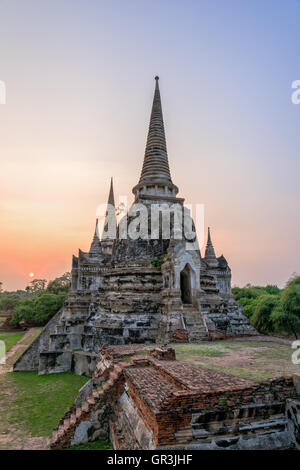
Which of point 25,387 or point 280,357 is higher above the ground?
point 280,357

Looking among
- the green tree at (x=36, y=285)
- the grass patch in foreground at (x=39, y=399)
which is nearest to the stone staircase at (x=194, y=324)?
the grass patch in foreground at (x=39, y=399)

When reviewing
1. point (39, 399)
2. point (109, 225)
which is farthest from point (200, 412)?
point (109, 225)

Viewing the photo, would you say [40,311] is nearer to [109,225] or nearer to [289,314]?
[109,225]

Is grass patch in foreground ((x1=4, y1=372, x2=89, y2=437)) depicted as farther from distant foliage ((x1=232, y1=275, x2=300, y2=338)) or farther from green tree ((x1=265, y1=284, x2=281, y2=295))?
green tree ((x1=265, y1=284, x2=281, y2=295))

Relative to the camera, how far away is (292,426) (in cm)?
511

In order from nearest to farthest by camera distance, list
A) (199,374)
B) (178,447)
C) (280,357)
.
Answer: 1. (178,447)
2. (199,374)
3. (280,357)


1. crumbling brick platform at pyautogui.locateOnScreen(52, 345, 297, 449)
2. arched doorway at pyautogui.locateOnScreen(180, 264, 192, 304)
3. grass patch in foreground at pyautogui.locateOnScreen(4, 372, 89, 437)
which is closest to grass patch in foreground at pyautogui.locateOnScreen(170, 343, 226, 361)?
crumbling brick platform at pyautogui.locateOnScreen(52, 345, 297, 449)

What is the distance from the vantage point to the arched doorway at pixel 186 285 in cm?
1627

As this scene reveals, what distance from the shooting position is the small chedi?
1488 centimetres

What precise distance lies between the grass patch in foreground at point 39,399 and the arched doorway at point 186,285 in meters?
6.74

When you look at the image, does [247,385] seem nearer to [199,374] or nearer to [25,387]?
[199,374]
